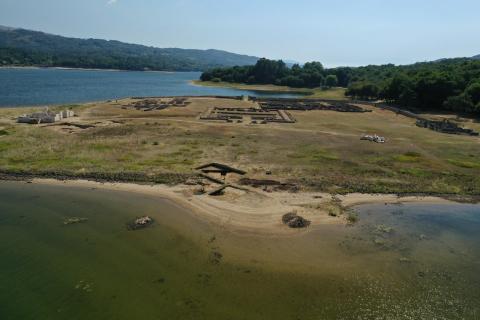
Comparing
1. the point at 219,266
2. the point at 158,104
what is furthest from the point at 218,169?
the point at 158,104

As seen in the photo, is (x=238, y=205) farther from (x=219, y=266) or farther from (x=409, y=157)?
(x=409, y=157)

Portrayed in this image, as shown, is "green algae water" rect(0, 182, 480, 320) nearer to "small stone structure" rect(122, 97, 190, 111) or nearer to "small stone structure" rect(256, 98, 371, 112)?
"small stone structure" rect(122, 97, 190, 111)

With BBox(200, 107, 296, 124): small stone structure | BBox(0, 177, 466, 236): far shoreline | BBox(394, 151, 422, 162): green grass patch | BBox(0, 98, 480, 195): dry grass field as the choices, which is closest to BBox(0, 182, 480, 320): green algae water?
BBox(0, 177, 466, 236): far shoreline

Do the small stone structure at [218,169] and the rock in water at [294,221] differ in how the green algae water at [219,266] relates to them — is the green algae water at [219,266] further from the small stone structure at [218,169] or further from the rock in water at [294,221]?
the small stone structure at [218,169]

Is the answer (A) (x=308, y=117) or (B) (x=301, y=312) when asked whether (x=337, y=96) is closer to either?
(A) (x=308, y=117)

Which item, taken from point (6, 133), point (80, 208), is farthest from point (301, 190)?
point (6, 133)
